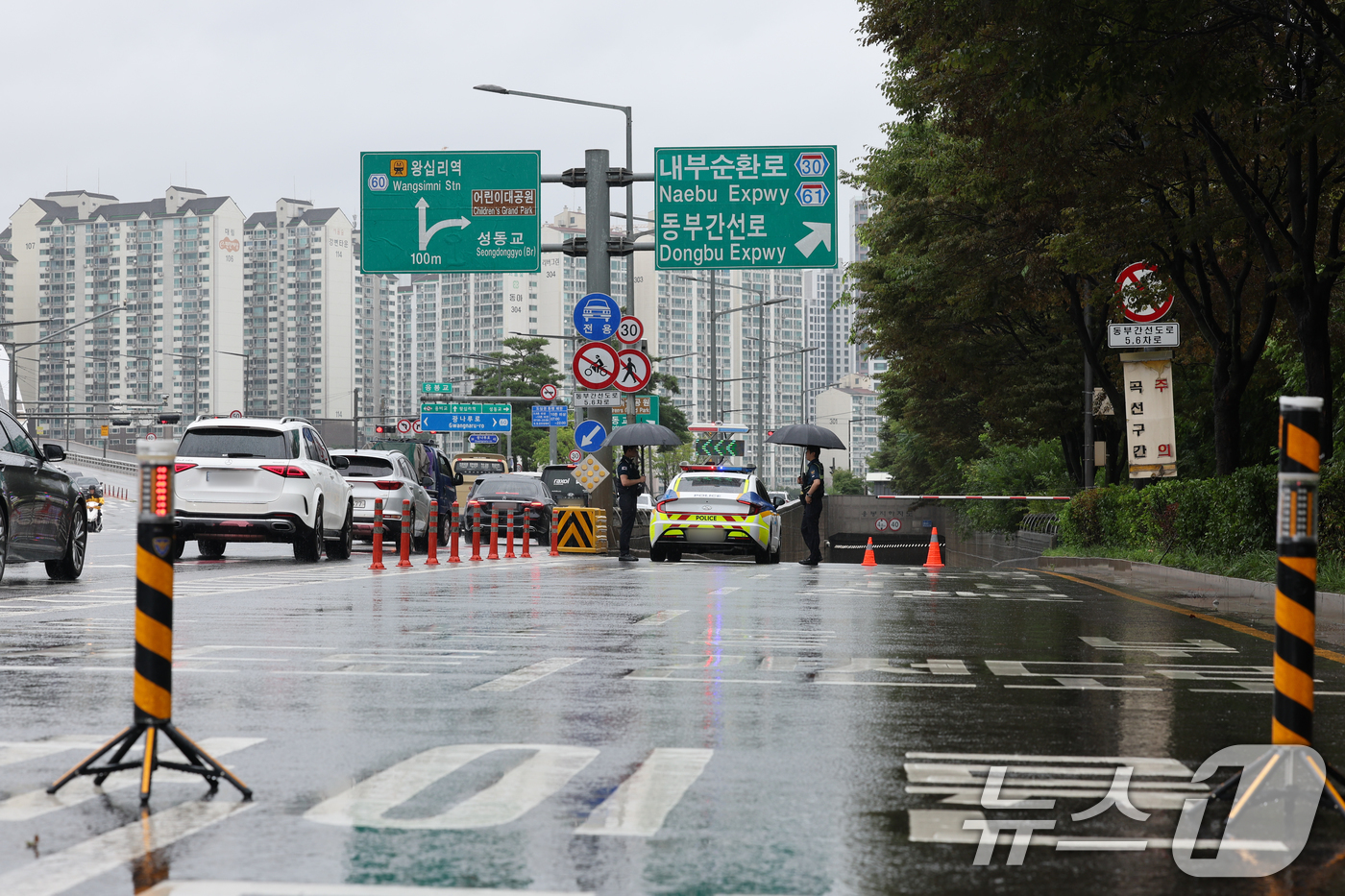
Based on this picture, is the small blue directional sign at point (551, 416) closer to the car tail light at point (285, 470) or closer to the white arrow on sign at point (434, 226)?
the white arrow on sign at point (434, 226)

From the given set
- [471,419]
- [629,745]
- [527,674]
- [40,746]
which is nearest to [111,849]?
[40,746]

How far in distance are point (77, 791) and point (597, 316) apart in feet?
72.3

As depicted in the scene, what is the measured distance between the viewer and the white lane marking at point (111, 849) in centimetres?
423

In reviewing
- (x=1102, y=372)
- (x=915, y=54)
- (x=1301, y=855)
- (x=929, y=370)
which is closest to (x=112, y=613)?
(x=1301, y=855)

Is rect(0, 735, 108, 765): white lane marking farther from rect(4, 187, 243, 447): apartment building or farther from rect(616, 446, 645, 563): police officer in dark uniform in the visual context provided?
rect(4, 187, 243, 447): apartment building

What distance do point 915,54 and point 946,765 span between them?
690 inches

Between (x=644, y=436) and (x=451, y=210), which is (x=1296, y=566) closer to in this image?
(x=451, y=210)

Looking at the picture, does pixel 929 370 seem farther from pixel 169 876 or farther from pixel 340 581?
pixel 169 876

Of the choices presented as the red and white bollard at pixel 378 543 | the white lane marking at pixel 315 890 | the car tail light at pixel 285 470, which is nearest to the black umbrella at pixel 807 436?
the red and white bollard at pixel 378 543

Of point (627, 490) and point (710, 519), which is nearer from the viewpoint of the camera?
point (627, 490)

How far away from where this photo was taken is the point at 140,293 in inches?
5659

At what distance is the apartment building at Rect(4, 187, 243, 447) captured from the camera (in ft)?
470

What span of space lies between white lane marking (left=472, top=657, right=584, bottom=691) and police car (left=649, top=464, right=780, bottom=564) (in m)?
15.2

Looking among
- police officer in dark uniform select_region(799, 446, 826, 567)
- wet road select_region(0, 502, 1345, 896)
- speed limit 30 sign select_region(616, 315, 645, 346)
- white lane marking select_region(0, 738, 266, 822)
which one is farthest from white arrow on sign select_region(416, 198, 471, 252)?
white lane marking select_region(0, 738, 266, 822)
